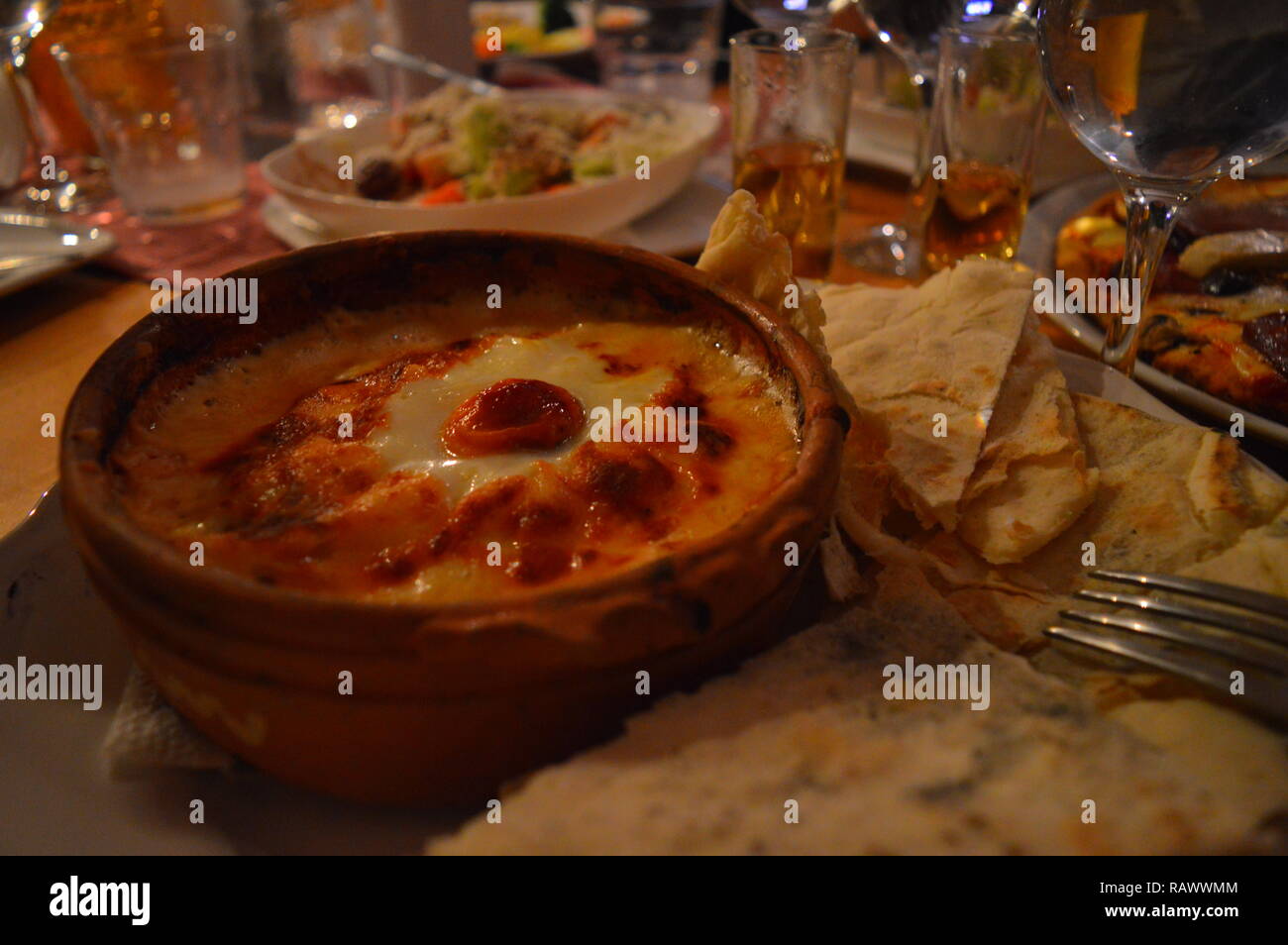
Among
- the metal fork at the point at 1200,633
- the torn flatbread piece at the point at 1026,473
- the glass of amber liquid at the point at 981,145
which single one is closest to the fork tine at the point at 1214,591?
the metal fork at the point at 1200,633

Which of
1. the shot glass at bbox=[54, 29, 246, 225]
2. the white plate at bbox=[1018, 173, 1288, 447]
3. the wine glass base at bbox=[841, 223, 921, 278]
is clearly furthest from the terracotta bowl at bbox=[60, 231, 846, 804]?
the shot glass at bbox=[54, 29, 246, 225]

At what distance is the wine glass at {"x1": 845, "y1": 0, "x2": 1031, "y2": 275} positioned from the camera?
7.79 ft

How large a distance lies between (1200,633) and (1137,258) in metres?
0.84

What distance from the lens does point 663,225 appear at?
2.59 m

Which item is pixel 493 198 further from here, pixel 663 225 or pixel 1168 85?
pixel 1168 85

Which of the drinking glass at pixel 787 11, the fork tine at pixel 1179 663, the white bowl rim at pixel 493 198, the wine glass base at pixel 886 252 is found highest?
the drinking glass at pixel 787 11

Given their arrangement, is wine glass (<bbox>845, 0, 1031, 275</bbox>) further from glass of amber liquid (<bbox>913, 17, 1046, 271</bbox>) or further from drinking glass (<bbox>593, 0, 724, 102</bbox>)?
drinking glass (<bbox>593, 0, 724, 102</bbox>)

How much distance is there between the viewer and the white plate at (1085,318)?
1.51 meters

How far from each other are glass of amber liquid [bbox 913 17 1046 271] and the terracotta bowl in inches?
48.6

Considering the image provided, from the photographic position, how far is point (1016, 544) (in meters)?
1.22

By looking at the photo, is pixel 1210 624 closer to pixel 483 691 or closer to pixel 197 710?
pixel 483 691

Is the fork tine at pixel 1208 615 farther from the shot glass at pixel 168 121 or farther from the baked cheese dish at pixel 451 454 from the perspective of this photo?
the shot glass at pixel 168 121

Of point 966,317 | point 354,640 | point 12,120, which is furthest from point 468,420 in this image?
point 12,120

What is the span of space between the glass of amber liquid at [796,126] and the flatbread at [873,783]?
148 centimetres
